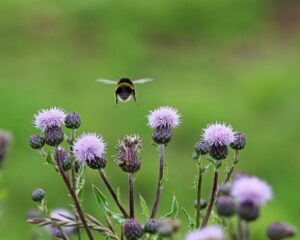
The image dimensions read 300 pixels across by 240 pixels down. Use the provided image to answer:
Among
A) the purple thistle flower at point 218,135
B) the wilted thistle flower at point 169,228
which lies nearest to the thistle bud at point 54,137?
the purple thistle flower at point 218,135

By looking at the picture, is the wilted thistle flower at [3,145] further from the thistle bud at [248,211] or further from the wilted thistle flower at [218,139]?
the thistle bud at [248,211]

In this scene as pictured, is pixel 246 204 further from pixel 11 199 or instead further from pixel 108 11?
pixel 108 11

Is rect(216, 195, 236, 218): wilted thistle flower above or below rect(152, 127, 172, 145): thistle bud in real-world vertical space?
below

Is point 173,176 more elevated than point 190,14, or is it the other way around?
point 190,14

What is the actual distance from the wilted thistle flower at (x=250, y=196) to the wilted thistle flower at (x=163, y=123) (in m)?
0.67

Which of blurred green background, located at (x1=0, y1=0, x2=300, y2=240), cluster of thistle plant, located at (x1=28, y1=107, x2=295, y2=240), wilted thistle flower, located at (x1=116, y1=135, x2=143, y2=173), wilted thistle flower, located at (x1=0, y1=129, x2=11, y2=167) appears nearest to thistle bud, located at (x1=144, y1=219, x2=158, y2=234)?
cluster of thistle plant, located at (x1=28, y1=107, x2=295, y2=240)

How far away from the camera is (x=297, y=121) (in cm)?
719

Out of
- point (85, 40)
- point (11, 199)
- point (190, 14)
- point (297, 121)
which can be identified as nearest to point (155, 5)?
point (190, 14)

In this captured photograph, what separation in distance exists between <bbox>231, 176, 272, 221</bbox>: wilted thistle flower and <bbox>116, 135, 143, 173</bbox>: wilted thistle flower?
0.54 metres

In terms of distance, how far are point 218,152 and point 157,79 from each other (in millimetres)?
6789

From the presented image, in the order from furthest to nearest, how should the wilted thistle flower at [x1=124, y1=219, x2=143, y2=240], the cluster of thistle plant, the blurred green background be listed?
the blurred green background
the cluster of thistle plant
the wilted thistle flower at [x1=124, y1=219, x2=143, y2=240]

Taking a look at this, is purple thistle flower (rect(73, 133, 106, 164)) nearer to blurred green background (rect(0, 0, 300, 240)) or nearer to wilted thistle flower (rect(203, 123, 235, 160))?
wilted thistle flower (rect(203, 123, 235, 160))

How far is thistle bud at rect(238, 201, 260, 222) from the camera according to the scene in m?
1.42

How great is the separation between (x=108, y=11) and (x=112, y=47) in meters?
1.10
